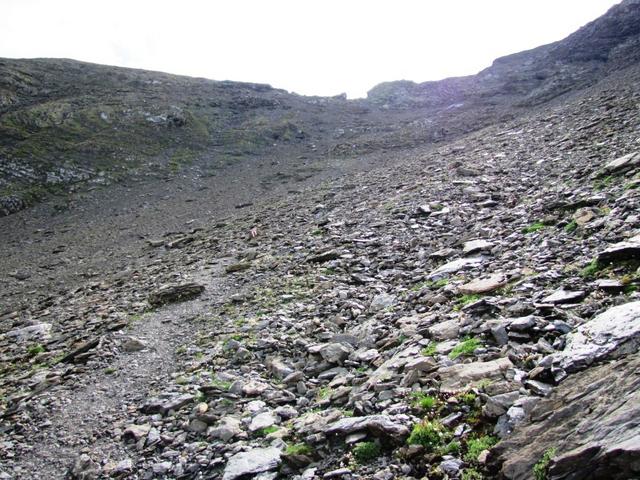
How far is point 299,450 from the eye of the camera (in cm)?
764

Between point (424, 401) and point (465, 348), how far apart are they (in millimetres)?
1799

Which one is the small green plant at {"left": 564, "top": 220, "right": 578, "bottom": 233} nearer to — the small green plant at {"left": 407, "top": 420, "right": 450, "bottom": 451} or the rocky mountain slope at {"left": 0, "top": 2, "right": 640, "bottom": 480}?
the rocky mountain slope at {"left": 0, "top": 2, "right": 640, "bottom": 480}

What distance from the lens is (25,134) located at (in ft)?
164

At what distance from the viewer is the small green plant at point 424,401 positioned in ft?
24.0

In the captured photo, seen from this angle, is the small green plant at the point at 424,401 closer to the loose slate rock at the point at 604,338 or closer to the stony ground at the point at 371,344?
the stony ground at the point at 371,344

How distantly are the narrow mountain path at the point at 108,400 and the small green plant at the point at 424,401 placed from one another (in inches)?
229

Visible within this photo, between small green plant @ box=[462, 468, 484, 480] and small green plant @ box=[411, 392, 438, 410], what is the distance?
144cm

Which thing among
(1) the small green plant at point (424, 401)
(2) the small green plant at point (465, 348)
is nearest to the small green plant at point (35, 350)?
(1) the small green plant at point (424, 401)

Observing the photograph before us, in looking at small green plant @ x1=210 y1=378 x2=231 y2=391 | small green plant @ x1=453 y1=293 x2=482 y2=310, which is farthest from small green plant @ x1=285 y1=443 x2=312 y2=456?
small green plant @ x1=453 y1=293 x2=482 y2=310

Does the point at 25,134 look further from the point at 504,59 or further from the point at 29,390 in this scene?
the point at 504,59

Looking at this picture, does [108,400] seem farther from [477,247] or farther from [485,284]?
[477,247]

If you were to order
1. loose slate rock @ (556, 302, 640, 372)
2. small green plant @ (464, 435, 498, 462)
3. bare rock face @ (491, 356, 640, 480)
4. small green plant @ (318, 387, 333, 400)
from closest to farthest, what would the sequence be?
bare rock face @ (491, 356, 640, 480), small green plant @ (464, 435, 498, 462), loose slate rock @ (556, 302, 640, 372), small green plant @ (318, 387, 333, 400)

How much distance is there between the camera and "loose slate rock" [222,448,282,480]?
7664 millimetres

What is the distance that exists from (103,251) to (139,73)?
61763mm
